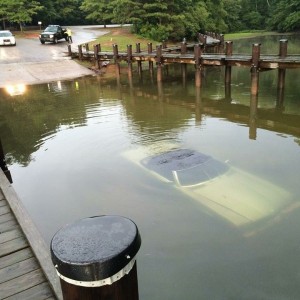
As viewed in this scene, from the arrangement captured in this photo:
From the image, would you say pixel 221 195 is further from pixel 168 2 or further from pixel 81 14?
pixel 81 14

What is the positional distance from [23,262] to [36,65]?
2413 centimetres

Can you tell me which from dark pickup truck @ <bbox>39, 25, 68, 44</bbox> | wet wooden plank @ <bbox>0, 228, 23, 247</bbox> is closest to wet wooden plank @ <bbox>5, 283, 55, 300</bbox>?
wet wooden plank @ <bbox>0, 228, 23, 247</bbox>

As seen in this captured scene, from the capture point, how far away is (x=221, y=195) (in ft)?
21.4

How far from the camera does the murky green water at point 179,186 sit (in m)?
4.87

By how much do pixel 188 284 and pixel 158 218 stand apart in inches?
68.2

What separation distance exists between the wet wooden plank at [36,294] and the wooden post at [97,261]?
65.6 inches

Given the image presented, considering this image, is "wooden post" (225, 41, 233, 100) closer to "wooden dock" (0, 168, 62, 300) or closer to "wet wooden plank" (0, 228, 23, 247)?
"wooden dock" (0, 168, 62, 300)

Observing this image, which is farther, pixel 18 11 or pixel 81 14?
pixel 81 14

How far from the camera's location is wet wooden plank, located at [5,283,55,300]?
9.53ft

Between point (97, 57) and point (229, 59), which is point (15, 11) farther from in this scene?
point (229, 59)

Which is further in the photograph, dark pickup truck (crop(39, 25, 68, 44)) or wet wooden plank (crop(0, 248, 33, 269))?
dark pickup truck (crop(39, 25, 68, 44))

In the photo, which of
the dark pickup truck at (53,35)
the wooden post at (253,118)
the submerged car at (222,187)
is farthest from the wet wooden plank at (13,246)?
the dark pickup truck at (53,35)

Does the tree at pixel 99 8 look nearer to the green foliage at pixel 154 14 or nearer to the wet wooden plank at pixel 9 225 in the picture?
the green foliage at pixel 154 14

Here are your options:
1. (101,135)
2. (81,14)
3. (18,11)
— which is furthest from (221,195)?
(81,14)
